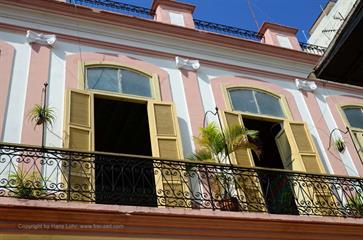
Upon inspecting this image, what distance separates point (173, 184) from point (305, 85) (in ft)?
14.5

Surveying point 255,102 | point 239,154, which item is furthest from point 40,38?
point 255,102

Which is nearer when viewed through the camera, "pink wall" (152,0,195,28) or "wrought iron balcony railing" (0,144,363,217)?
"wrought iron balcony railing" (0,144,363,217)

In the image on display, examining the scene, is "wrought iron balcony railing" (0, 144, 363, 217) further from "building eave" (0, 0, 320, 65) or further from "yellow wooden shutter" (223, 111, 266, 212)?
"building eave" (0, 0, 320, 65)

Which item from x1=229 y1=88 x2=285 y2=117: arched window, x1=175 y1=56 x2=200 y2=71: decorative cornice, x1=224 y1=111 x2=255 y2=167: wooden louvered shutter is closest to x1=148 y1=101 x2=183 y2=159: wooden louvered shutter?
x1=224 y1=111 x2=255 y2=167: wooden louvered shutter

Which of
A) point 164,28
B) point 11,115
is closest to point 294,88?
point 164,28

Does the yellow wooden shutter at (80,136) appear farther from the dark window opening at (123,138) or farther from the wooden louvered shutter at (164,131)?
the wooden louvered shutter at (164,131)

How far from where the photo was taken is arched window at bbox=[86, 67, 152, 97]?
818cm

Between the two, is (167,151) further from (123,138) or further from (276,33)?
(276,33)

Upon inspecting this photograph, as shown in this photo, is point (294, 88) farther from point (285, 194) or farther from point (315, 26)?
point (315, 26)

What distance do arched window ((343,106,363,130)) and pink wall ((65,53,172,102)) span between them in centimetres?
402

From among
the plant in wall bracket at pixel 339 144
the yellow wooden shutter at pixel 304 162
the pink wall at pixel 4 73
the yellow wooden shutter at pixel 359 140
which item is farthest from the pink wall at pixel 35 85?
the yellow wooden shutter at pixel 359 140

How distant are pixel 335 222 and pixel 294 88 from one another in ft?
12.0

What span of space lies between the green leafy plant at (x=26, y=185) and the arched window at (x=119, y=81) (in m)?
2.19

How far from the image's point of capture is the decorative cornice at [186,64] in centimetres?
899
